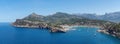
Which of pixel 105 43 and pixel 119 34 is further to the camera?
pixel 119 34

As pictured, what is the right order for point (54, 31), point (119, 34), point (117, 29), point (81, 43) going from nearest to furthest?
point (81, 43)
point (119, 34)
point (117, 29)
point (54, 31)

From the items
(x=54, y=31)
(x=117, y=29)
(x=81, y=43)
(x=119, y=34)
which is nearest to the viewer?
(x=81, y=43)

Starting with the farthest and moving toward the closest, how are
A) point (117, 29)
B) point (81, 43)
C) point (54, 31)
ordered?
point (54, 31)
point (117, 29)
point (81, 43)

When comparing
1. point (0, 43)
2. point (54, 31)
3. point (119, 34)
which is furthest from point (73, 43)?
A: point (54, 31)

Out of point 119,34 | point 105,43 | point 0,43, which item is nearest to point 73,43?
point 105,43

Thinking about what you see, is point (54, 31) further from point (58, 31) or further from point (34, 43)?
point (34, 43)

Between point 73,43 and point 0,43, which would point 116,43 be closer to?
point 73,43

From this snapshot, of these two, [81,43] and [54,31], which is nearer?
[81,43]
